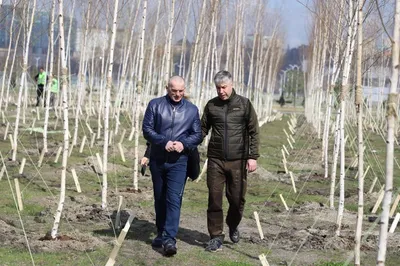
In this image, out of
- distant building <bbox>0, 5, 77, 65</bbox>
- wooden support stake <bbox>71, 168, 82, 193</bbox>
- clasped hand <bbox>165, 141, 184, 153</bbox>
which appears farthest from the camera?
distant building <bbox>0, 5, 77, 65</bbox>

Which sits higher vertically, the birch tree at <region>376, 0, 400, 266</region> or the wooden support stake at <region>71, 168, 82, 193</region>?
the birch tree at <region>376, 0, 400, 266</region>

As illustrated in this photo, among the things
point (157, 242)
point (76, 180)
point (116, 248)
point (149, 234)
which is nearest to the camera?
point (116, 248)

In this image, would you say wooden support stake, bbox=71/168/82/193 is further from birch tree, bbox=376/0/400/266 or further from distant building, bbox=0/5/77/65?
birch tree, bbox=376/0/400/266

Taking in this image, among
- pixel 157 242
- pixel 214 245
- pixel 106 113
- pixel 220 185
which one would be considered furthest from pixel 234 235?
pixel 106 113

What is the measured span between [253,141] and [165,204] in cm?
106

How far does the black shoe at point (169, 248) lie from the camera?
7391 millimetres

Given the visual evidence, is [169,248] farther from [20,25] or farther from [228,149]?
[20,25]

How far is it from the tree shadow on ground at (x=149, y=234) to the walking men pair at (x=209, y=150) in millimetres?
404

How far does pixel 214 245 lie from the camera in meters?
7.83

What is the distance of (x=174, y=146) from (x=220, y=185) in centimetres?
84

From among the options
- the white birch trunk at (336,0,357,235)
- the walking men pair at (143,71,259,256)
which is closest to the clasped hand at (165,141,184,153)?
the walking men pair at (143,71,259,256)

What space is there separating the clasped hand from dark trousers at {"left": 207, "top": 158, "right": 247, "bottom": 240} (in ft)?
2.17

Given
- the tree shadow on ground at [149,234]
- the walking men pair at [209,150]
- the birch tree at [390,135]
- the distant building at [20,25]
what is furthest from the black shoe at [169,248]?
the distant building at [20,25]

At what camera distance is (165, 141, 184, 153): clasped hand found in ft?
24.1
